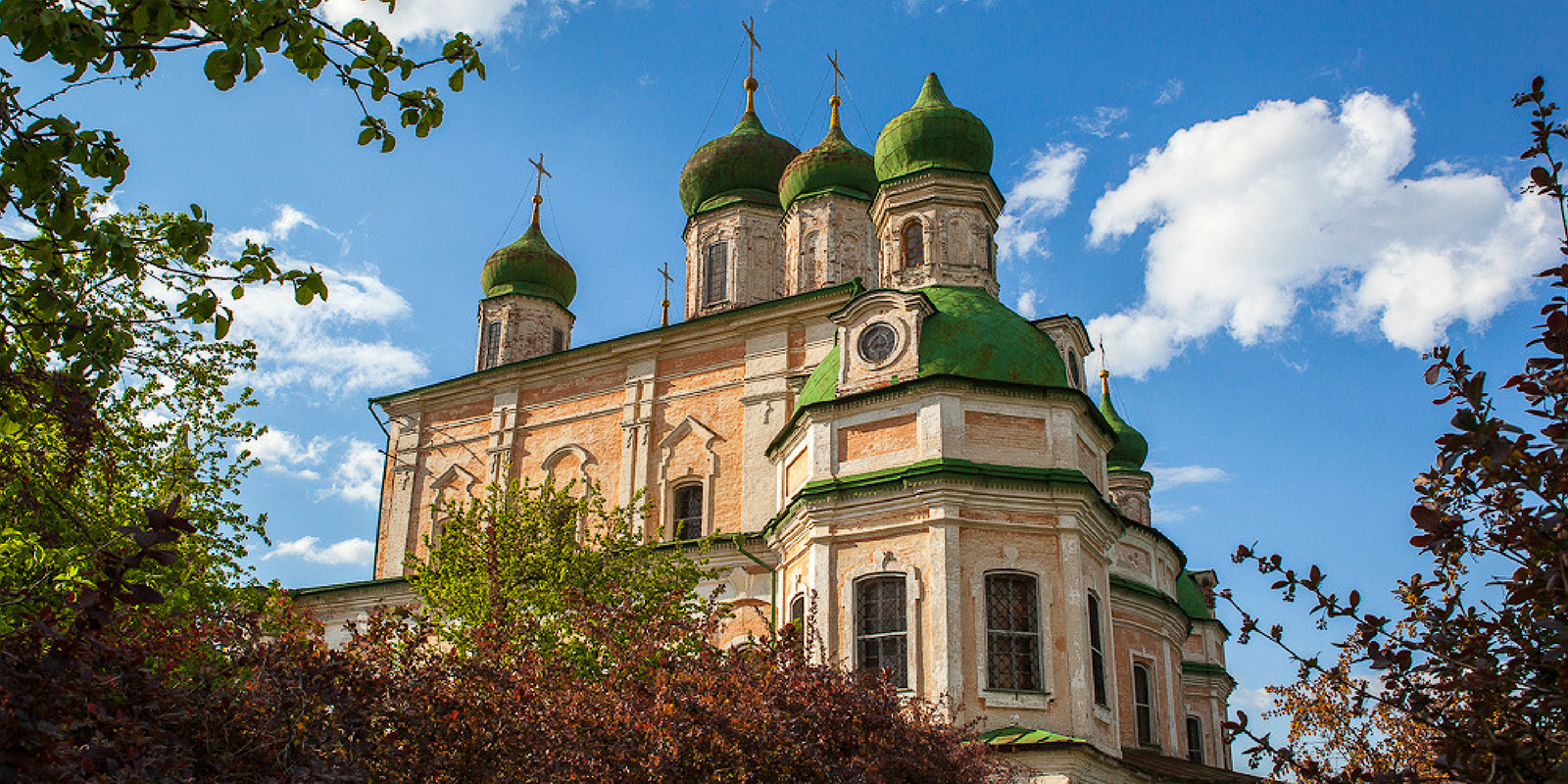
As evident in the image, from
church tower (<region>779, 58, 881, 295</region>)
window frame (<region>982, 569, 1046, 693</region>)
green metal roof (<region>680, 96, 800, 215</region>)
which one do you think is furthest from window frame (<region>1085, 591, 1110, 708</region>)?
green metal roof (<region>680, 96, 800, 215</region>)

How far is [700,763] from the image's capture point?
9859mm

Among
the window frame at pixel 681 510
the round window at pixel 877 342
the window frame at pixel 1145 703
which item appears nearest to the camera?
the round window at pixel 877 342

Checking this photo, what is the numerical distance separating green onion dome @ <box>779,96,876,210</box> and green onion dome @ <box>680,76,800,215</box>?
210cm

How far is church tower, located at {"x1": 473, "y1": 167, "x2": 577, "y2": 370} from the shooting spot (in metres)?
30.9

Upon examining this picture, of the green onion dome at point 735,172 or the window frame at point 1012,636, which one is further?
the green onion dome at point 735,172

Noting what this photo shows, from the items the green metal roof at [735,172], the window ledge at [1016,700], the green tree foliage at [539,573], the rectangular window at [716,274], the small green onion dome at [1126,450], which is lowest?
the window ledge at [1016,700]

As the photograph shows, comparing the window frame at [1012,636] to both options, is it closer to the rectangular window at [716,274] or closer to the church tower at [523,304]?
the rectangular window at [716,274]

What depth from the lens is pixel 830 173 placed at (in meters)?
27.1

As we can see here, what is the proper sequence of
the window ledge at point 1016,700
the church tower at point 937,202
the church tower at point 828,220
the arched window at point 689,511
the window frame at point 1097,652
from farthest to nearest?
the church tower at point 828,220, the arched window at point 689,511, the church tower at point 937,202, the window frame at point 1097,652, the window ledge at point 1016,700

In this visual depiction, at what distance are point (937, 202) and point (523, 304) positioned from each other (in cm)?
1356

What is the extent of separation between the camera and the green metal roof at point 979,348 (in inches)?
704

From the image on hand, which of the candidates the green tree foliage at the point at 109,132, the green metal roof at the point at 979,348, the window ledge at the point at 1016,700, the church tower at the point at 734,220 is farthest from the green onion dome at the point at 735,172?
the green tree foliage at the point at 109,132

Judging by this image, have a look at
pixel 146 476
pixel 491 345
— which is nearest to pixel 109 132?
pixel 146 476

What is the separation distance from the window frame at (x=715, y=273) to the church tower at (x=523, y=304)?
4.47 metres
